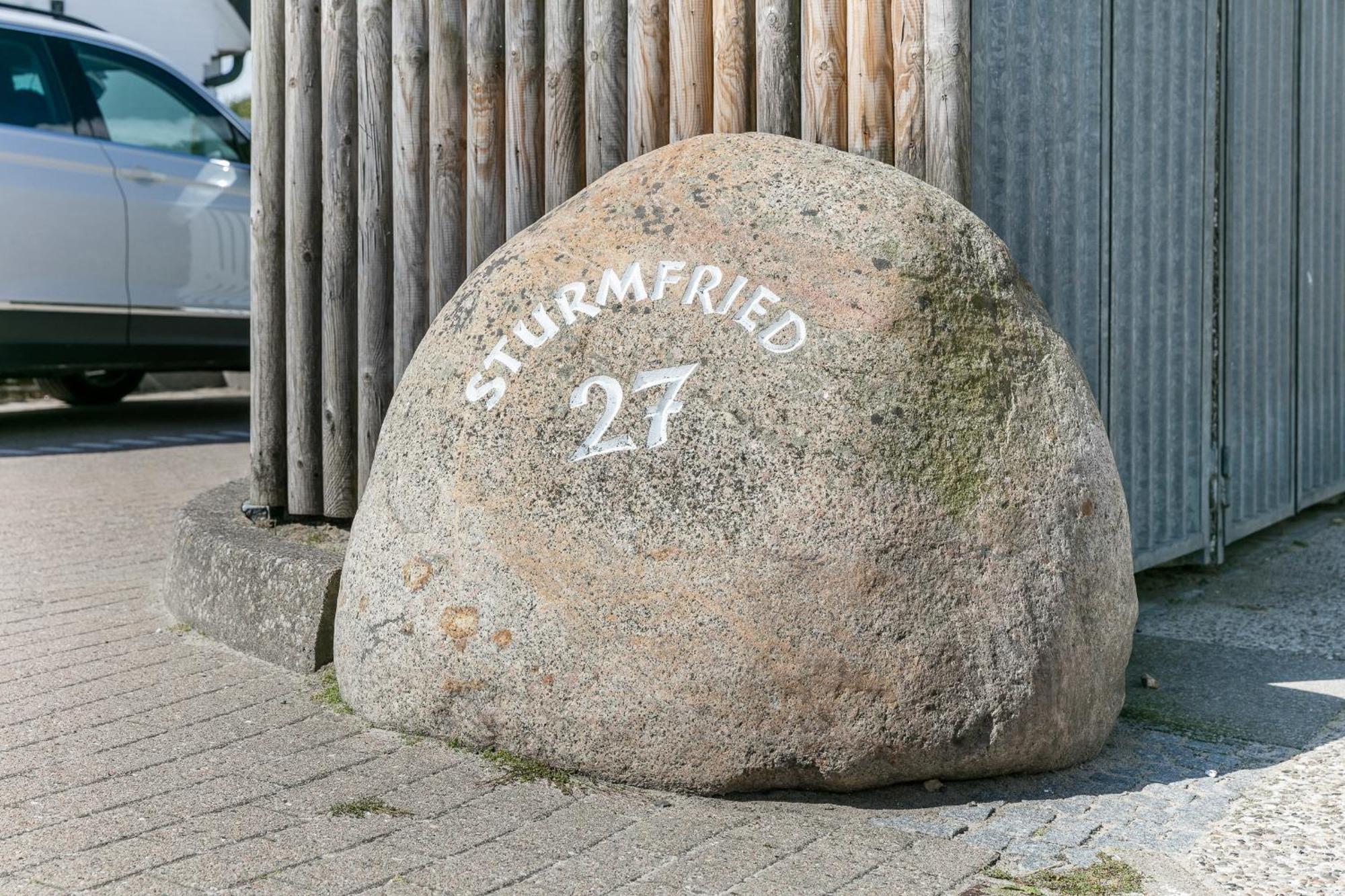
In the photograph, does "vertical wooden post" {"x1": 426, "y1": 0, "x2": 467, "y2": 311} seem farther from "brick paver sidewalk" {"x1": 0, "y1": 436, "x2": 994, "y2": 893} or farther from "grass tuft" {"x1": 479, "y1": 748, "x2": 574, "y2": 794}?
"grass tuft" {"x1": 479, "y1": 748, "x2": 574, "y2": 794}

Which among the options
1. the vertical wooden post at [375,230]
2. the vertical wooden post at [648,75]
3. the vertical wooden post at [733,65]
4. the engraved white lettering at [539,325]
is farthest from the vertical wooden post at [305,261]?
the engraved white lettering at [539,325]

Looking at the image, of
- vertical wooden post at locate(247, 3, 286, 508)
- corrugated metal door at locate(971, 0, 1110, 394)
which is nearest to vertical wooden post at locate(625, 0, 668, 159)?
corrugated metal door at locate(971, 0, 1110, 394)

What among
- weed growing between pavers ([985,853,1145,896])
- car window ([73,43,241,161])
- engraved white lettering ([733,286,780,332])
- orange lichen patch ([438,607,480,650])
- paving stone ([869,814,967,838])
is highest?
car window ([73,43,241,161])

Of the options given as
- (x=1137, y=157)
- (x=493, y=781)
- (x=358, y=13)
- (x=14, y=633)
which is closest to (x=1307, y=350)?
(x=1137, y=157)

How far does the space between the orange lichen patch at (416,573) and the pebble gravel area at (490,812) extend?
14.3 inches

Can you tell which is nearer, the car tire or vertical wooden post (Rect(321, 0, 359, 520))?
vertical wooden post (Rect(321, 0, 359, 520))

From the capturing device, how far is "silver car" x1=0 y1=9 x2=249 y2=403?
774 cm

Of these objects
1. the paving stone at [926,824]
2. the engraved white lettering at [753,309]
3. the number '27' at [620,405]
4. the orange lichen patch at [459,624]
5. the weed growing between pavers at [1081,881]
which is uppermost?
the engraved white lettering at [753,309]

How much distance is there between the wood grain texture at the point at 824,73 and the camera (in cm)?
389

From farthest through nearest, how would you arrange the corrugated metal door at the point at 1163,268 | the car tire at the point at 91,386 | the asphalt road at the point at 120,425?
1. the car tire at the point at 91,386
2. the asphalt road at the point at 120,425
3. the corrugated metal door at the point at 1163,268

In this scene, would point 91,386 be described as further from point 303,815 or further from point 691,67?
point 303,815

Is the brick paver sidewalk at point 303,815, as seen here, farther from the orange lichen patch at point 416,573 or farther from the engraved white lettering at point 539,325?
the engraved white lettering at point 539,325

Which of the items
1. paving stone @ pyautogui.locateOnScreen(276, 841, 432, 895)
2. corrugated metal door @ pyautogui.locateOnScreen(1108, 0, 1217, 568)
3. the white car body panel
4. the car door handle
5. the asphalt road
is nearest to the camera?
paving stone @ pyautogui.locateOnScreen(276, 841, 432, 895)

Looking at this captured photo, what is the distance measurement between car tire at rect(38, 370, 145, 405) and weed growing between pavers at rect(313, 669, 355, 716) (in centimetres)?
688
